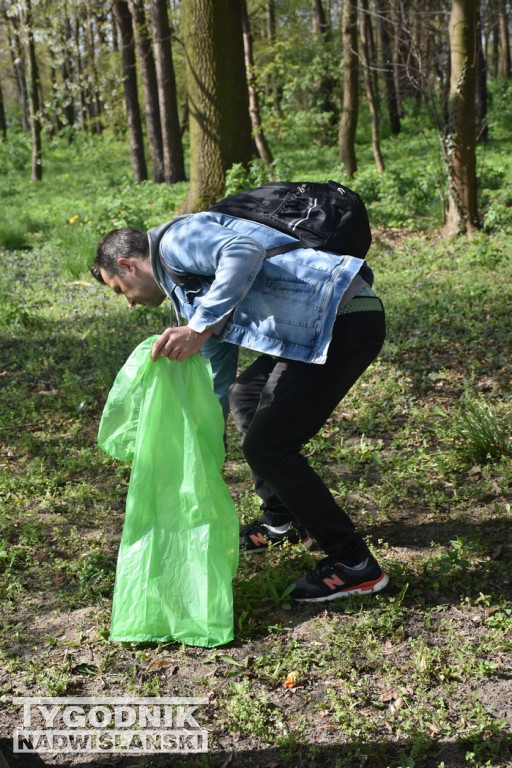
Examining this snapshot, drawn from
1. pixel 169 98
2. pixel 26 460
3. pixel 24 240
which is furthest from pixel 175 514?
pixel 169 98

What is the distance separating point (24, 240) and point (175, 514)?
8.39 m

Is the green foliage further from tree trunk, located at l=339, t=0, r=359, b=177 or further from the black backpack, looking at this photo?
tree trunk, located at l=339, t=0, r=359, b=177

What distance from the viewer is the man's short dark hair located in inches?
104

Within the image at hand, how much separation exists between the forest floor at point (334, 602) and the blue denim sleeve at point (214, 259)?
1.26 m

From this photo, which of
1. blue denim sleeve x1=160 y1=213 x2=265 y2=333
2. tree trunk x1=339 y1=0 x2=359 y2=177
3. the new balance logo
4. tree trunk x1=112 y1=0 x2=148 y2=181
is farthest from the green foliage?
tree trunk x1=112 y1=0 x2=148 y2=181

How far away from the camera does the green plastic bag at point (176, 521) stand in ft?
9.00

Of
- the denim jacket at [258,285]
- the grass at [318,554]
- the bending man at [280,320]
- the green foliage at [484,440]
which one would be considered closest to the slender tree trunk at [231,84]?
the grass at [318,554]

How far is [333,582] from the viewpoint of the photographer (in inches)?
115

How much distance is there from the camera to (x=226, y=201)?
265 centimetres

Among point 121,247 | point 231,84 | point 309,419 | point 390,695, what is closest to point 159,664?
point 390,695

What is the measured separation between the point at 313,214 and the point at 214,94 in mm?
6278

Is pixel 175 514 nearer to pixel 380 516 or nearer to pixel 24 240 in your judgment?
pixel 380 516

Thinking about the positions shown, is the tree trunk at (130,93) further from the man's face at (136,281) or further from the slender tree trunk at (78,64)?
the man's face at (136,281)

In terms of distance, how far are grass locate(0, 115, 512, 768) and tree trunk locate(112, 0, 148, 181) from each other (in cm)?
1034
